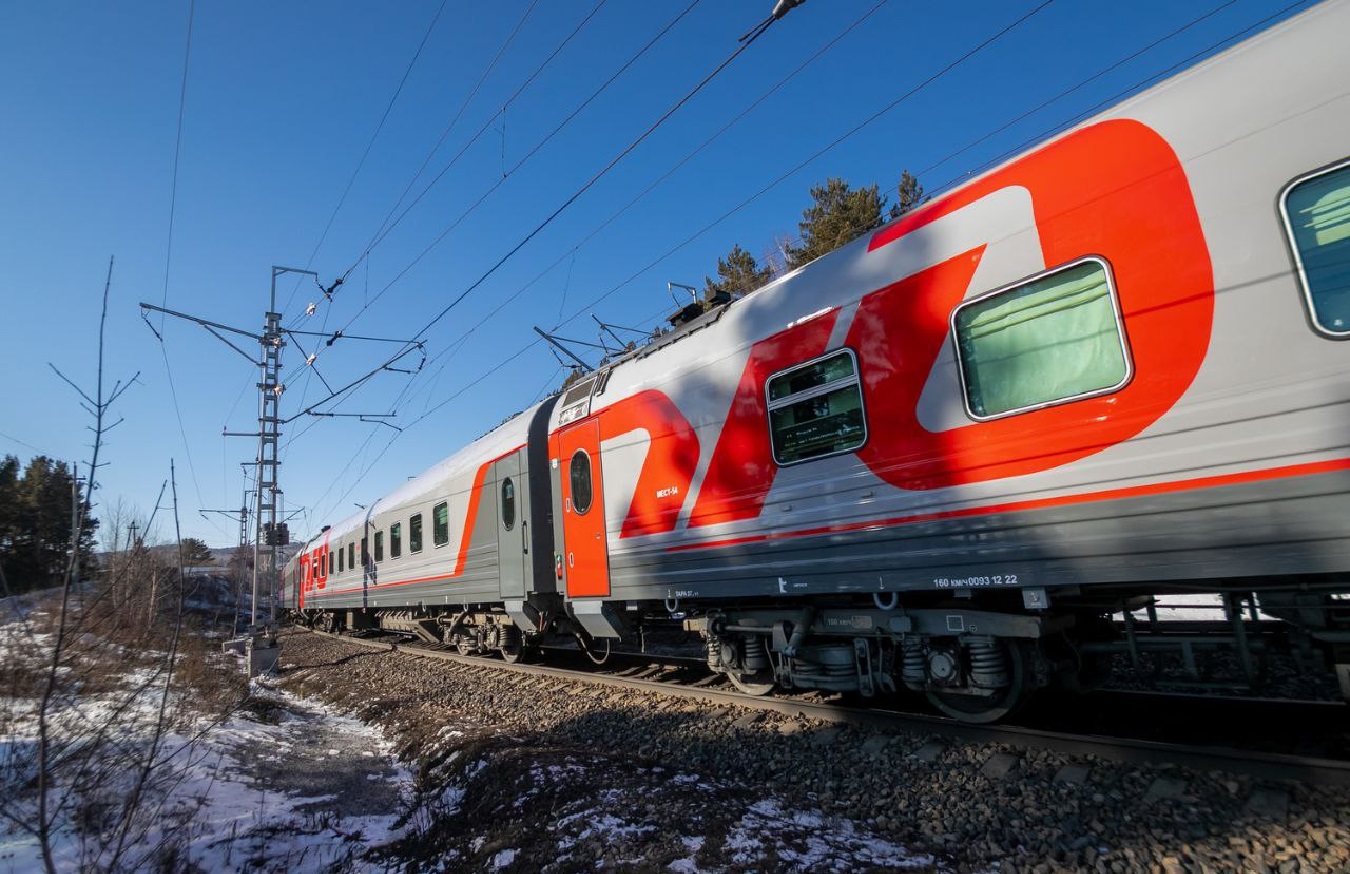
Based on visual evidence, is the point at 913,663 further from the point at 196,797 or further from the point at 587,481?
the point at 196,797

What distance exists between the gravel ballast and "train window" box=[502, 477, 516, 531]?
12.6ft

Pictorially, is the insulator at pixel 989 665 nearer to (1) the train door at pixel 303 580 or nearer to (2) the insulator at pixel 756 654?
(2) the insulator at pixel 756 654

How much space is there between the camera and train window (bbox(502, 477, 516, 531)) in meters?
9.95

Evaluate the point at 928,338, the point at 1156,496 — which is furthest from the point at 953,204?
the point at 1156,496

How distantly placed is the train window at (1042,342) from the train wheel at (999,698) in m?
1.72

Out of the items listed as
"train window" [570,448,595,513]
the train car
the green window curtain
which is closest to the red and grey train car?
the green window curtain

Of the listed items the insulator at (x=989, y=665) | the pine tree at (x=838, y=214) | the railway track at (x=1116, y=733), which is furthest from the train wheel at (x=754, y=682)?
the pine tree at (x=838, y=214)

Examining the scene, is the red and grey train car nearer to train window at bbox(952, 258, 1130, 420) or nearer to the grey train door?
train window at bbox(952, 258, 1130, 420)

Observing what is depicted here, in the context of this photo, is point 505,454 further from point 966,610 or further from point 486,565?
point 966,610

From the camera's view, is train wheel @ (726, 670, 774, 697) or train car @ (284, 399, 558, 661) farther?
train car @ (284, 399, 558, 661)

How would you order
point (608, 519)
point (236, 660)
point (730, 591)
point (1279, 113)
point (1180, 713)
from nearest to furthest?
point (1279, 113), point (1180, 713), point (730, 591), point (608, 519), point (236, 660)

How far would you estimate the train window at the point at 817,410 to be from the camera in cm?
499

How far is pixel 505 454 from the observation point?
10.3m

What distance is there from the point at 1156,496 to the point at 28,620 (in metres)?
5.66
